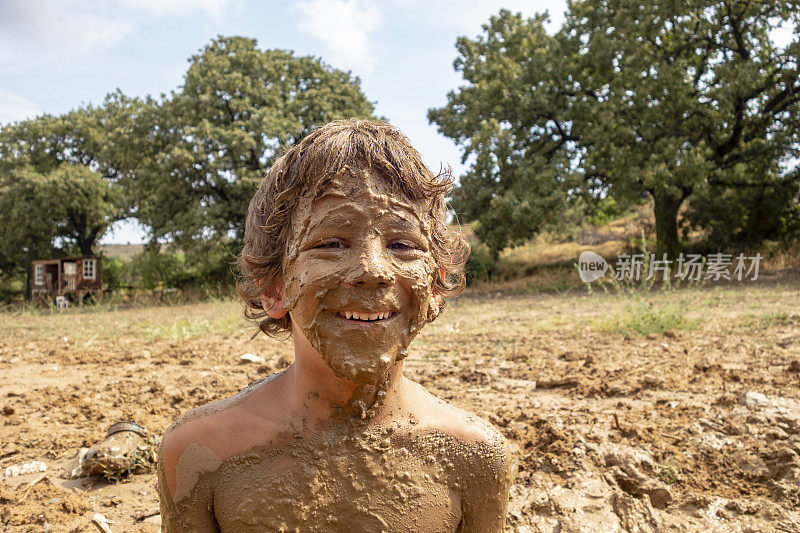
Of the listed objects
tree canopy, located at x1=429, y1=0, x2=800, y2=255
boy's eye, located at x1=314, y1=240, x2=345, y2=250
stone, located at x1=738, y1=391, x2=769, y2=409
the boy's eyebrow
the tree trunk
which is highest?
tree canopy, located at x1=429, y1=0, x2=800, y2=255

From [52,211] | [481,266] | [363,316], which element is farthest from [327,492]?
[52,211]

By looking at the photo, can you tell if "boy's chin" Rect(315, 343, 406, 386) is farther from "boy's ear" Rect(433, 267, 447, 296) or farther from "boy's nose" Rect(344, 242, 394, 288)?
"boy's ear" Rect(433, 267, 447, 296)

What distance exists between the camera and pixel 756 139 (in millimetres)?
14266

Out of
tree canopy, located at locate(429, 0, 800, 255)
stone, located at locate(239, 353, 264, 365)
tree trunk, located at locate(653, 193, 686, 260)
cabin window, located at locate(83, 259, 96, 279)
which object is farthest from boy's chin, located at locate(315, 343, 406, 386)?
cabin window, located at locate(83, 259, 96, 279)

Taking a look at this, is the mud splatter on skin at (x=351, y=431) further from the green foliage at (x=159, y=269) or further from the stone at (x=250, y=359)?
the green foliage at (x=159, y=269)

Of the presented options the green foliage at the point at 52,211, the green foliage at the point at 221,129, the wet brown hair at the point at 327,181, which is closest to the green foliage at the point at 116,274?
the green foliage at the point at 52,211

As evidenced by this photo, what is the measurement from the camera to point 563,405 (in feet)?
11.9

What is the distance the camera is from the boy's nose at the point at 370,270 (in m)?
1.42

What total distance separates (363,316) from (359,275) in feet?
0.40

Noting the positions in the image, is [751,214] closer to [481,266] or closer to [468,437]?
[481,266]

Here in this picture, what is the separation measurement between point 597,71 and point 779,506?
14.0 meters

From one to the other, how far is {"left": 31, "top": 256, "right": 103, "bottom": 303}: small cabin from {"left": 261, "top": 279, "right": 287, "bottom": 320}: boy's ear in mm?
18992

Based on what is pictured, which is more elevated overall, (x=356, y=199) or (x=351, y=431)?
(x=356, y=199)

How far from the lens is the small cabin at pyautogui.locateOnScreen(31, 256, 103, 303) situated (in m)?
18.4
